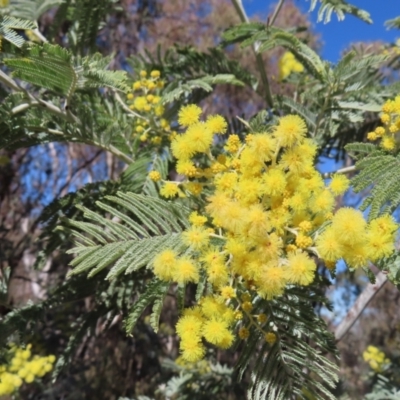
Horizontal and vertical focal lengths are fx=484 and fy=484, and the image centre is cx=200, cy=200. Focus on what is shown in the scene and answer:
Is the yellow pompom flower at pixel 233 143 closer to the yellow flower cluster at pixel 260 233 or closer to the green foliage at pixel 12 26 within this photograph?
the yellow flower cluster at pixel 260 233

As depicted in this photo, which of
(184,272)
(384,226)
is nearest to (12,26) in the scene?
(184,272)

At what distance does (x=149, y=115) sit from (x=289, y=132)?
2.53ft

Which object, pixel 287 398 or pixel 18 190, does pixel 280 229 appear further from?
pixel 18 190

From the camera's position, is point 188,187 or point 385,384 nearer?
point 188,187

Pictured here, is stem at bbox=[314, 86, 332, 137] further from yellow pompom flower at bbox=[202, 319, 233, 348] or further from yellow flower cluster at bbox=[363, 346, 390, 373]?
yellow flower cluster at bbox=[363, 346, 390, 373]

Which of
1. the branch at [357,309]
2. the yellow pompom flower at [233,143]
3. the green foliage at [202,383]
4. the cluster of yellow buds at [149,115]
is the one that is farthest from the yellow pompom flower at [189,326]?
the green foliage at [202,383]

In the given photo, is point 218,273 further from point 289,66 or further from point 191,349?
point 289,66

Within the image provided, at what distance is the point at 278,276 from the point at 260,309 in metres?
0.30

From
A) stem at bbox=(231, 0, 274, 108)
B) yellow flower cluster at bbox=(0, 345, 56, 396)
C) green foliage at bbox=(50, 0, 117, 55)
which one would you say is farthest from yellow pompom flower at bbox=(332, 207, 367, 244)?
yellow flower cluster at bbox=(0, 345, 56, 396)

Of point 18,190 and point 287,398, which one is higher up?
point 18,190

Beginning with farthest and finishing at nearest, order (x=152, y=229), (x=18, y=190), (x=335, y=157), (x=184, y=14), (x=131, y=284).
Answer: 1. (x=184, y=14)
2. (x=18, y=190)
3. (x=335, y=157)
4. (x=131, y=284)
5. (x=152, y=229)

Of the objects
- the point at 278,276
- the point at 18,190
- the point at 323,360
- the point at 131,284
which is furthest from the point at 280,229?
the point at 18,190

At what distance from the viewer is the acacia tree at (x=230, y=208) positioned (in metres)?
0.87

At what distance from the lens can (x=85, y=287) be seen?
1.77 metres
